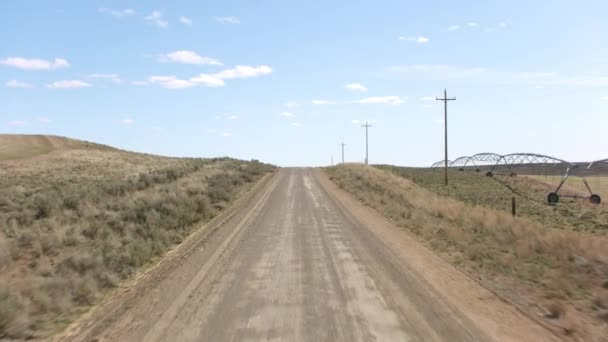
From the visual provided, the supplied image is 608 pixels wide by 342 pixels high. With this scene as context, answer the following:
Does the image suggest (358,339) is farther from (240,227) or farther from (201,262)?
(240,227)

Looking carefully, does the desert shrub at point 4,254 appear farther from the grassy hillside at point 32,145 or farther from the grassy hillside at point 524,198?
the grassy hillside at point 32,145

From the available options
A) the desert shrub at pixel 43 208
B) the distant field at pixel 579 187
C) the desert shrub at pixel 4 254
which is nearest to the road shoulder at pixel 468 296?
the desert shrub at pixel 4 254

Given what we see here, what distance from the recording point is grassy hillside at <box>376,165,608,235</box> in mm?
34781

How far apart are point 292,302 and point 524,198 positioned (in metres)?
54.4

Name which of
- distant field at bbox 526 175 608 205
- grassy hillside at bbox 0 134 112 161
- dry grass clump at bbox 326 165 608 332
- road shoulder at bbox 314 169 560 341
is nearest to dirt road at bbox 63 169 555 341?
road shoulder at bbox 314 169 560 341

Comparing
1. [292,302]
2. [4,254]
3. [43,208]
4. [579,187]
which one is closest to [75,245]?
[4,254]

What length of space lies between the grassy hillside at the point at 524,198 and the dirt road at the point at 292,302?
2124 centimetres

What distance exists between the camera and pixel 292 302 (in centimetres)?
853

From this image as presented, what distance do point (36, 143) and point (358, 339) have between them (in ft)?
306

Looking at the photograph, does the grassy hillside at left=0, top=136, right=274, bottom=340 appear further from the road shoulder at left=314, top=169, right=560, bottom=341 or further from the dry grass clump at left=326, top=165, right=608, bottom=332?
the dry grass clump at left=326, top=165, right=608, bottom=332

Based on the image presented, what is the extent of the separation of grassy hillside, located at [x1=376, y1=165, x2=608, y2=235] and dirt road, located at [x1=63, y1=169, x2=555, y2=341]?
21243mm

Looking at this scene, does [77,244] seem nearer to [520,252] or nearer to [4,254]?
[4,254]

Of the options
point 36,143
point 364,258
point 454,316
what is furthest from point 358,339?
point 36,143

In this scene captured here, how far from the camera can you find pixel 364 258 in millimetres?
12414
